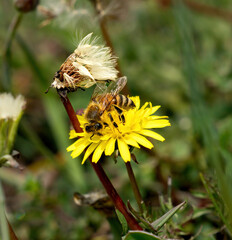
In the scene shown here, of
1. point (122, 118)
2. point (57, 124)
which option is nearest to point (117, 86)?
point (122, 118)

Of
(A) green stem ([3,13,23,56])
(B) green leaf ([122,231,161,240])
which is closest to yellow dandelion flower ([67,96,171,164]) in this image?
(B) green leaf ([122,231,161,240])

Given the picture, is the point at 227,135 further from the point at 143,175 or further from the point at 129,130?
the point at 129,130

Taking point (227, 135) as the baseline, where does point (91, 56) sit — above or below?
above

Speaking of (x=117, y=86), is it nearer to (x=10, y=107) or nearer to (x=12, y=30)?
(x=10, y=107)

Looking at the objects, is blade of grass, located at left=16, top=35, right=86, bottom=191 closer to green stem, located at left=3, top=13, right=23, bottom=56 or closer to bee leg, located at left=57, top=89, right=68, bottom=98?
green stem, located at left=3, top=13, right=23, bottom=56

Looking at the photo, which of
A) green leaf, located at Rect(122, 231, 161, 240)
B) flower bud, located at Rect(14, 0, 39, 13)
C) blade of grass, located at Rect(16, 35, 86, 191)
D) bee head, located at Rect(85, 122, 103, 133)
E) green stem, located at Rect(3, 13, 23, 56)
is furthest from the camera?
blade of grass, located at Rect(16, 35, 86, 191)

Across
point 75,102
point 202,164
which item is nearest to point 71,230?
point 202,164
